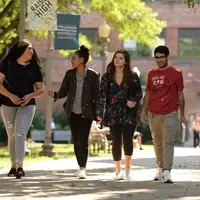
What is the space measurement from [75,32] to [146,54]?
36022 mm

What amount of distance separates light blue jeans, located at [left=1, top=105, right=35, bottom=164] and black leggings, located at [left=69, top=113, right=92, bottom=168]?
2.42 feet

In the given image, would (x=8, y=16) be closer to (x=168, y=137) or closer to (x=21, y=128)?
(x=21, y=128)

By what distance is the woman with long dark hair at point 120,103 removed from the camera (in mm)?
12047

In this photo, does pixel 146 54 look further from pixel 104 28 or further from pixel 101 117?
pixel 101 117

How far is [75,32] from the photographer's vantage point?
74.5ft

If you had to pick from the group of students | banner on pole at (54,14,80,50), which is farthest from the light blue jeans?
banner on pole at (54,14,80,50)

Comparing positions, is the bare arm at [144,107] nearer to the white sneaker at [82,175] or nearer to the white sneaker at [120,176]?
the white sneaker at [120,176]

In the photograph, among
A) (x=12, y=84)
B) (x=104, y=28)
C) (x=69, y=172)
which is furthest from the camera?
(x=104, y=28)

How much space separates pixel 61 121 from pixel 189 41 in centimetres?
1189

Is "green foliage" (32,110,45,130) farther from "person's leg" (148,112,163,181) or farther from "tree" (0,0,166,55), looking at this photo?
"person's leg" (148,112,163,181)

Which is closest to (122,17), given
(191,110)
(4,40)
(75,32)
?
(4,40)

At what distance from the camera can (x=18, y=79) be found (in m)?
12.0

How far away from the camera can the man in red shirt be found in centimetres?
1175

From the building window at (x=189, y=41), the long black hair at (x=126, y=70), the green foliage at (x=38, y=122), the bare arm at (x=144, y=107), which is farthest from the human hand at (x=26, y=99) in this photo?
A: the building window at (x=189, y=41)
